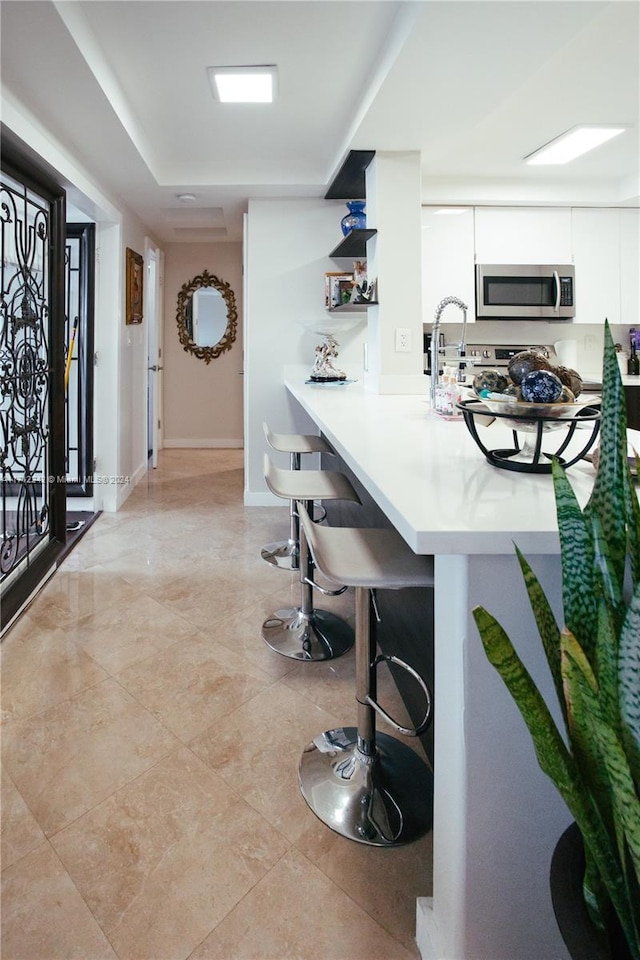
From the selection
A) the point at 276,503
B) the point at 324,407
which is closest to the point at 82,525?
the point at 276,503

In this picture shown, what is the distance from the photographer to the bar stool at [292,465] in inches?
104

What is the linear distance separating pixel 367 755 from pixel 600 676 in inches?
36.9

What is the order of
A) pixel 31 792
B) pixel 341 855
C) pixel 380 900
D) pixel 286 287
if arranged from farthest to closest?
pixel 286 287, pixel 31 792, pixel 341 855, pixel 380 900

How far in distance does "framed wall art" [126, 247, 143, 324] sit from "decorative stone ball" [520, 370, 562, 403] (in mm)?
3845

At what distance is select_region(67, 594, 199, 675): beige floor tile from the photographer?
→ 216 cm

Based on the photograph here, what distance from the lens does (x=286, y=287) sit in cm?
429

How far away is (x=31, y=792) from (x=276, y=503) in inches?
121

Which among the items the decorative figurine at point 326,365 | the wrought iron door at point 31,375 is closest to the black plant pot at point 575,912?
the wrought iron door at point 31,375

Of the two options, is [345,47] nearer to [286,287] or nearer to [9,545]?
[286,287]

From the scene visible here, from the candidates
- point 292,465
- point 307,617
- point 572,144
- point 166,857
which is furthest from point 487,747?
point 572,144

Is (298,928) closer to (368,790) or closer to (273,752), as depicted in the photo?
(368,790)

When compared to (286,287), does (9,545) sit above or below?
below

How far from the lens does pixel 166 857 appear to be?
1282 millimetres

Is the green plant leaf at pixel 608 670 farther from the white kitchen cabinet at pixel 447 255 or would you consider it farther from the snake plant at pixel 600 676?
the white kitchen cabinet at pixel 447 255
